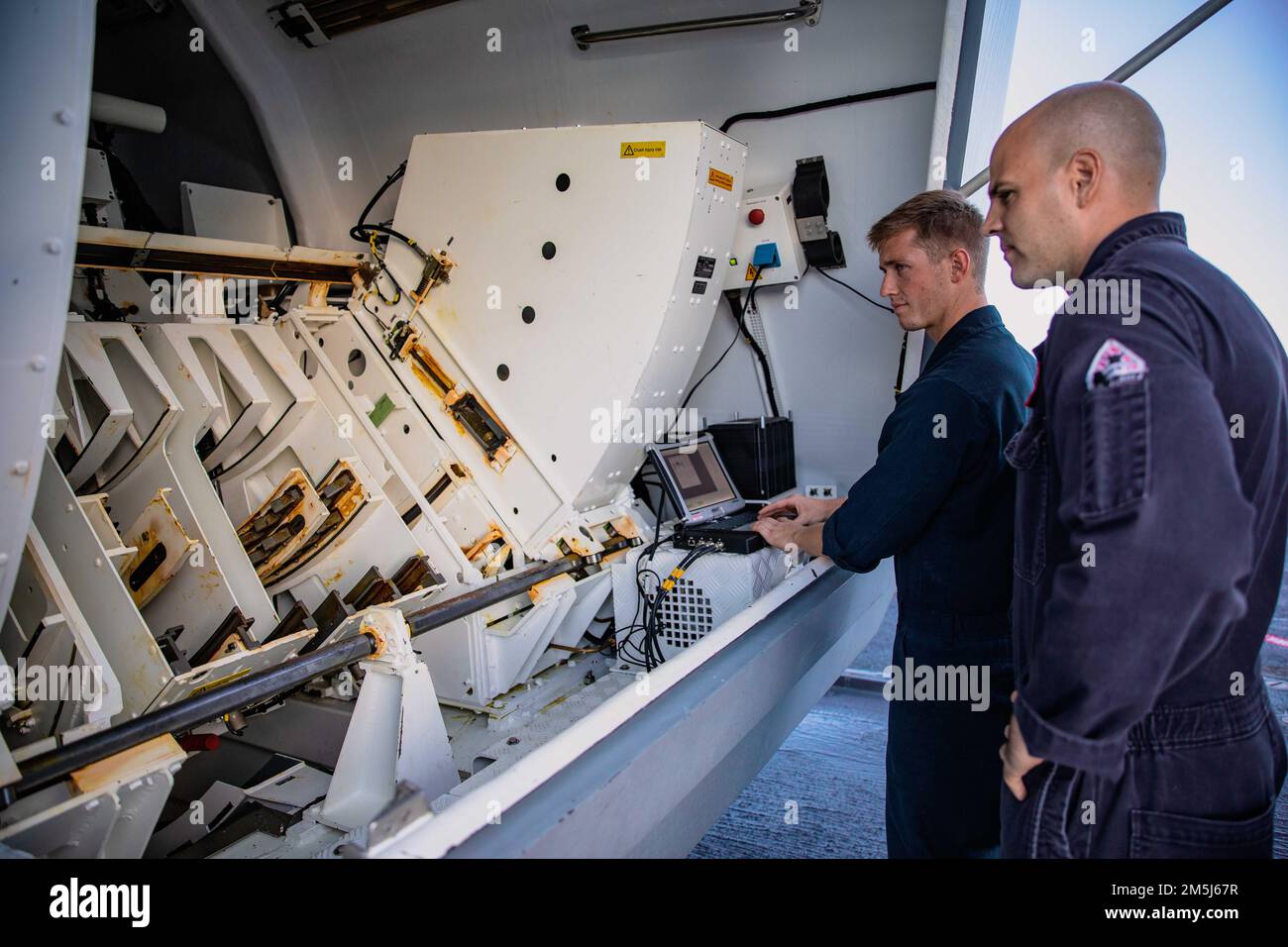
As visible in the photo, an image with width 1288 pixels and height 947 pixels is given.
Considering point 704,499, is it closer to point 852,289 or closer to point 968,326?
point 852,289

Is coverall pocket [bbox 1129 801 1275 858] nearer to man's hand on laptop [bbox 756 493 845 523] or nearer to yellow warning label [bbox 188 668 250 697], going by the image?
man's hand on laptop [bbox 756 493 845 523]

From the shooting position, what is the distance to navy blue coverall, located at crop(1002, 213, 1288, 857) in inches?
41.1

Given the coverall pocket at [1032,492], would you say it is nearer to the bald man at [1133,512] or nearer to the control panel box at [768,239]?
the bald man at [1133,512]

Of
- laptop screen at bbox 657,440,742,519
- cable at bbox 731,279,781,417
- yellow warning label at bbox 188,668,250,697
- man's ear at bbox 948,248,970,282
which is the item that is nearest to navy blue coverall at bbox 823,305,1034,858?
man's ear at bbox 948,248,970,282

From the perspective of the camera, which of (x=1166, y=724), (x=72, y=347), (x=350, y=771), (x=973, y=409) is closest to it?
(x=1166, y=724)

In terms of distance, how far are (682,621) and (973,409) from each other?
144cm

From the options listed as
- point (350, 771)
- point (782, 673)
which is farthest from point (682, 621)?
point (350, 771)

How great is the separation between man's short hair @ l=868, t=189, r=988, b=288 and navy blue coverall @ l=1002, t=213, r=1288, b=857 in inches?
36.6

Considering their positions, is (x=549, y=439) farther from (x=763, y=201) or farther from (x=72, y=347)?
(x=72, y=347)

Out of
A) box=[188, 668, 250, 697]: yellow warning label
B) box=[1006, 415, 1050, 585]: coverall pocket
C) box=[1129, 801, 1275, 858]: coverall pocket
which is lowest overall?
box=[188, 668, 250, 697]: yellow warning label

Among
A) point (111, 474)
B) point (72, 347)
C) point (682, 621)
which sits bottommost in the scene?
point (682, 621)

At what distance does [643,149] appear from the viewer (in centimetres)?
283

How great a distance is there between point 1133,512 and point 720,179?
7.15 feet

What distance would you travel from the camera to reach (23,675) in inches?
74.9
